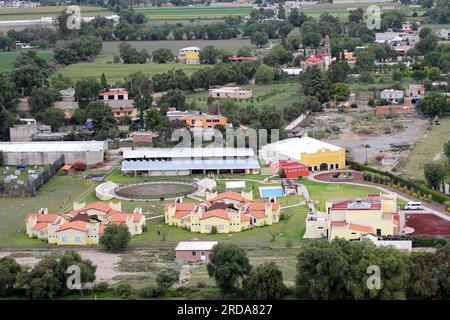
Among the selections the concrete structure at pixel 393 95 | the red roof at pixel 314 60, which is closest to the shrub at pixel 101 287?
the concrete structure at pixel 393 95

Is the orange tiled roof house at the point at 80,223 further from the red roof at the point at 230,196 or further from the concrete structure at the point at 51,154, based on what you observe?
the concrete structure at the point at 51,154

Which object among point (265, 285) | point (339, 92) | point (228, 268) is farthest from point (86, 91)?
point (265, 285)

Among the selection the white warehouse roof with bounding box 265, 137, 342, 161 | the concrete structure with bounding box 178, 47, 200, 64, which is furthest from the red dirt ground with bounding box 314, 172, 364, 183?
the concrete structure with bounding box 178, 47, 200, 64

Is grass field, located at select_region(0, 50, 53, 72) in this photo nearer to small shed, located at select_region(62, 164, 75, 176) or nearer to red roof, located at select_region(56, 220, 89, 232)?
small shed, located at select_region(62, 164, 75, 176)

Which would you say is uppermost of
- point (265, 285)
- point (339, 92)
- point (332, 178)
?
point (265, 285)

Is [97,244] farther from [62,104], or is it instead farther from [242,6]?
[242,6]

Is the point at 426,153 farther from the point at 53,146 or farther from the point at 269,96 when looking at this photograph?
the point at 269,96

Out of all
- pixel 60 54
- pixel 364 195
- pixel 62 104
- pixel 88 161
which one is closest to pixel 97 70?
pixel 60 54
